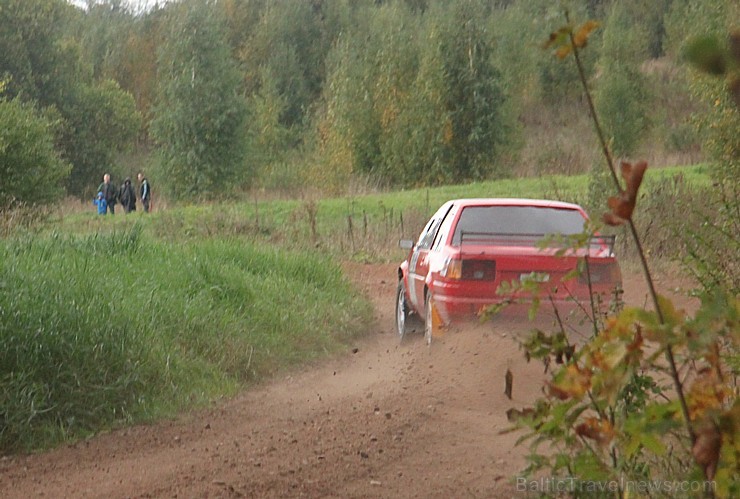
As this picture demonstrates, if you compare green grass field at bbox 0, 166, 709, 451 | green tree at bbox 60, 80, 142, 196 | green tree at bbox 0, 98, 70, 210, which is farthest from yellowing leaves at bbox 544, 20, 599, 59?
green tree at bbox 60, 80, 142, 196

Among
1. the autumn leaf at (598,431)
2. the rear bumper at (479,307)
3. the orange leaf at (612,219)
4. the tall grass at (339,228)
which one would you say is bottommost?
the tall grass at (339,228)

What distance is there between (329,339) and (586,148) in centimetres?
4800

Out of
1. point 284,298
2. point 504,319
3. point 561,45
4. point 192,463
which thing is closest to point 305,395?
point 504,319

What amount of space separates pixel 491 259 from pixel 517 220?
107cm

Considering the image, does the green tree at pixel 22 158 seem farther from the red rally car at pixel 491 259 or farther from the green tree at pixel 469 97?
the red rally car at pixel 491 259

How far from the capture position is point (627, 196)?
7.21 feet

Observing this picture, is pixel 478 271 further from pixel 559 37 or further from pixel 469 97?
pixel 469 97

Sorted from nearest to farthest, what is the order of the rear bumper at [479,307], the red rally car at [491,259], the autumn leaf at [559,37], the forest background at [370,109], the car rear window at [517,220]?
1. the autumn leaf at [559,37]
2. the rear bumper at [479,307]
3. the red rally car at [491,259]
4. the car rear window at [517,220]
5. the forest background at [370,109]

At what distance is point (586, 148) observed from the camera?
57.5 meters

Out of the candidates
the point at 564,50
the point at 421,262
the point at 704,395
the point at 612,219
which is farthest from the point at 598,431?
the point at 421,262

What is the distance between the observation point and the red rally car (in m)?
9.32

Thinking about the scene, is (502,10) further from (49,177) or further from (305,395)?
(305,395)

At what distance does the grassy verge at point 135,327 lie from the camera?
7527mm

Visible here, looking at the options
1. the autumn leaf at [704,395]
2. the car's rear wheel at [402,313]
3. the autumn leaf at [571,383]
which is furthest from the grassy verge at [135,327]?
the autumn leaf at [704,395]
